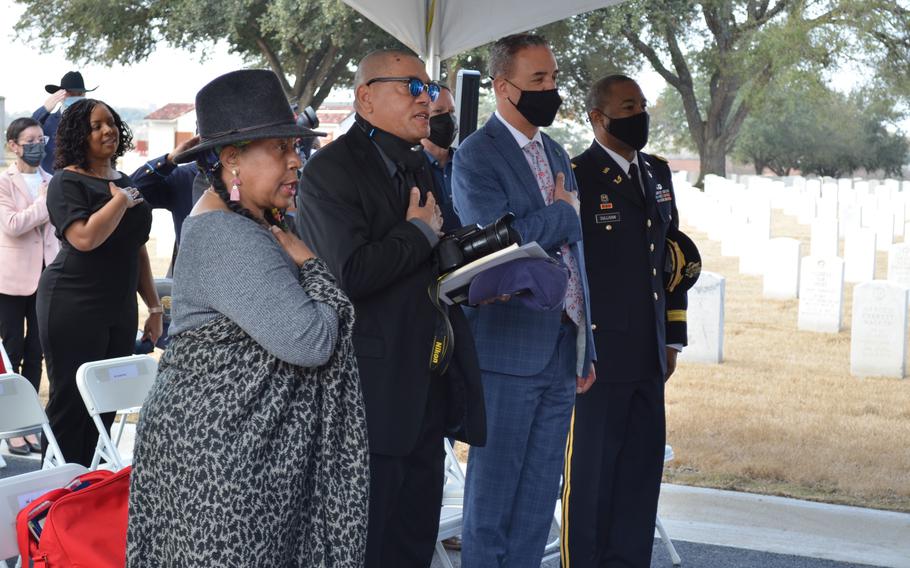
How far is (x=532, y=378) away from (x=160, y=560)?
1.66 m

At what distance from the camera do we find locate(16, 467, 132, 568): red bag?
3.06m

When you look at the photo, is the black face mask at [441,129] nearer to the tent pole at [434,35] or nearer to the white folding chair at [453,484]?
the tent pole at [434,35]

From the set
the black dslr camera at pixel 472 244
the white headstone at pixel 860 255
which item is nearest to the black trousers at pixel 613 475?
the black dslr camera at pixel 472 244

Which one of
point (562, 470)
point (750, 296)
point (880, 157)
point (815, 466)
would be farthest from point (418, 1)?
point (880, 157)

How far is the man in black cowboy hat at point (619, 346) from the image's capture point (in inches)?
169

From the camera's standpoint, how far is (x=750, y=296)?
14.2 meters

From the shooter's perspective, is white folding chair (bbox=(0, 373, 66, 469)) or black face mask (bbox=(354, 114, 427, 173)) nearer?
black face mask (bbox=(354, 114, 427, 173))

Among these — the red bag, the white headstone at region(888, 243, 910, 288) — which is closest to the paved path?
the red bag

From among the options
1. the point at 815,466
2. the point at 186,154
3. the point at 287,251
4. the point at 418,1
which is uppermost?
the point at 418,1

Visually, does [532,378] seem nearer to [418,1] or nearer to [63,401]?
[63,401]

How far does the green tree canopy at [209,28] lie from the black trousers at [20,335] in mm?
20236

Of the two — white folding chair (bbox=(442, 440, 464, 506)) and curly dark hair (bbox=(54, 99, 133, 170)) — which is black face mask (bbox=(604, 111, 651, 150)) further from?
curly dark hair (bbox=(54, 99, 133, 170))

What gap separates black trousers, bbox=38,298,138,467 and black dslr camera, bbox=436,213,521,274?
93.2 inches

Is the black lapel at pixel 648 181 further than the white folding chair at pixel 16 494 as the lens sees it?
Yes
